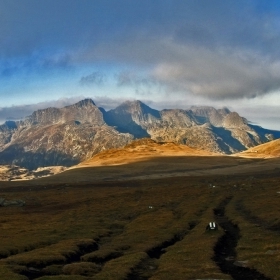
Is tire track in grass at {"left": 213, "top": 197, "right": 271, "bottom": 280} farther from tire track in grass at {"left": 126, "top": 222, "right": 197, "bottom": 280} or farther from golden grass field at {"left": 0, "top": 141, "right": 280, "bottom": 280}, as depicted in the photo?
tire track in grass at {"left": 126, "top": 222, "right": 197, "bottom": 280}

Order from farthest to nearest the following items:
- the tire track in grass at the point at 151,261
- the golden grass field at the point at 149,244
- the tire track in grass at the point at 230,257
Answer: the golden grass field at the point at 149,244
the tire track in grass at the point at 151,261
the tire track in grass at the point at 230,257

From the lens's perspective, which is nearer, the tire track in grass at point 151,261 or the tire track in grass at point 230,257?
the tire track in grass at point 230,257

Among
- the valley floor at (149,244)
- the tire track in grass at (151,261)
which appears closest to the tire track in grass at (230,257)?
the valley floor at (149,244)

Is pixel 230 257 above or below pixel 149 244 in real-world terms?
above

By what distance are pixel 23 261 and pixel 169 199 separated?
77405 millimetres

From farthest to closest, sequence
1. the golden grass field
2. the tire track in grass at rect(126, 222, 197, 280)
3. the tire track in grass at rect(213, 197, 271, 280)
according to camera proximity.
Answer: the golden grass field, the tire track in grass at rect(126, 222, 197, 280), the tire track in grass at rect(213, 197, 271, 280)

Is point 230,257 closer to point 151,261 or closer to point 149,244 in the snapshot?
point 151,261

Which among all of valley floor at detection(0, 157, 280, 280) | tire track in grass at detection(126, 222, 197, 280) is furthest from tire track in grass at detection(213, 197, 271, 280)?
tire track in grass at detection(126, 222, 197, 280)

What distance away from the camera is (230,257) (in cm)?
4388

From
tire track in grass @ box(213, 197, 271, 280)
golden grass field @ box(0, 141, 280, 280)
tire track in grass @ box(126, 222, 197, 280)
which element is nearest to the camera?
tire track in grass @ box(213, 197, 271, 280)

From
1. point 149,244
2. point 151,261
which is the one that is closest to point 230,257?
point 151,261

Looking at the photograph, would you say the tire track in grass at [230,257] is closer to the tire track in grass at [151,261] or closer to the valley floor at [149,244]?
the valley floor at [149,244]

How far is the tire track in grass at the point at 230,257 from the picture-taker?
35469mm

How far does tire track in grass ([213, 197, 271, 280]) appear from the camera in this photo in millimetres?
35469
